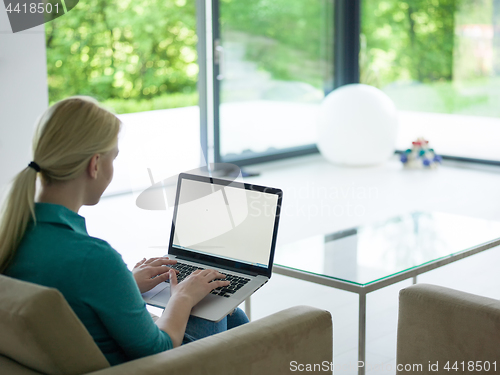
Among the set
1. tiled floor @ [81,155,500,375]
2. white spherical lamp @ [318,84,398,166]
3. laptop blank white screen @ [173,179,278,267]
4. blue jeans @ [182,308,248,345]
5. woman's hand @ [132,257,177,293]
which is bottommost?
tiled floor @ [81,155,500,375]

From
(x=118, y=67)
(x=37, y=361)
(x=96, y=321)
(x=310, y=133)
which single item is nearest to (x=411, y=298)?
(x=96, y=321)

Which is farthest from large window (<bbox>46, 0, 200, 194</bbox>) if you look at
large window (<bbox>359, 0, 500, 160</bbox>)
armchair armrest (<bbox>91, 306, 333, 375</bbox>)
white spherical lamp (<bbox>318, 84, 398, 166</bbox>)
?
armchair armrest (<bbox>91, 306, 333, 375</bbox>)

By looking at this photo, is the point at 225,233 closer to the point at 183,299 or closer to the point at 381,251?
the point at 183,299

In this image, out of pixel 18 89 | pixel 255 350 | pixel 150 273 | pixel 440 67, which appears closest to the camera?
pixel 255 350

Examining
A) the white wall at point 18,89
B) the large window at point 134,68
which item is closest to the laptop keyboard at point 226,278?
the white wall at point 18,89

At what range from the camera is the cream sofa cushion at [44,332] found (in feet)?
3.58

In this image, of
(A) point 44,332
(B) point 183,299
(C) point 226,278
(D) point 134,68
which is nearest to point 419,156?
(D) point 134,68

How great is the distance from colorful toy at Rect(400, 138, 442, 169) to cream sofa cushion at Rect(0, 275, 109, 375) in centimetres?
530

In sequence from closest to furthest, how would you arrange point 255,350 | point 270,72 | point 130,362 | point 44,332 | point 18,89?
point 44,332 → point 130,362 → point 255,350 → point 18,89 → point 270,72

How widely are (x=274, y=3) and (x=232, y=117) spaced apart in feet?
3.87

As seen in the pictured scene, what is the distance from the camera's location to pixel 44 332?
1099mm

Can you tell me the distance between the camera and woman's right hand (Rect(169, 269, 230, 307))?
148 centimetres

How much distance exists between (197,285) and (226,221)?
0.34m

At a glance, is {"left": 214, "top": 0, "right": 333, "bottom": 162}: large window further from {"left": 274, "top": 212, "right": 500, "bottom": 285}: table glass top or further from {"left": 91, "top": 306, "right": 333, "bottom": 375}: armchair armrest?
{"left": 91, "top": 306, "right": 333, "bottom": 375}: armchair armrest
